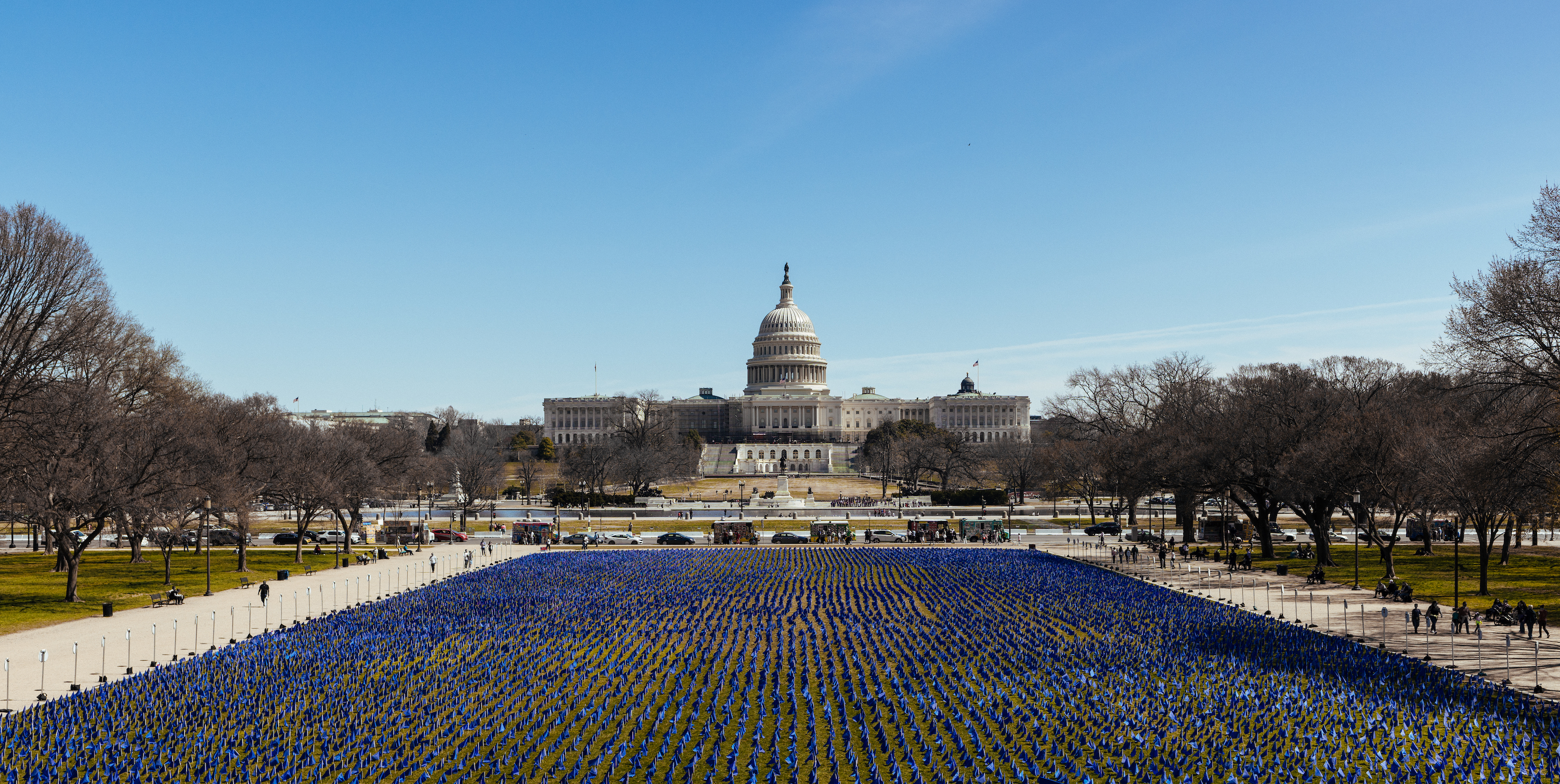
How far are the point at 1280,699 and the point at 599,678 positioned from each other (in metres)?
14.3

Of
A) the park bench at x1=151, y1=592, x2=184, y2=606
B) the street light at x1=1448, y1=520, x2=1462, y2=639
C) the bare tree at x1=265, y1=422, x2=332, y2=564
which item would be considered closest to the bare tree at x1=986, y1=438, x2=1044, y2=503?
the street light at x1=1448, y1=520, x2=1462, y2=639

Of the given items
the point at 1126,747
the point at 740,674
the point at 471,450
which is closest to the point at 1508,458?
the point at 1126,747

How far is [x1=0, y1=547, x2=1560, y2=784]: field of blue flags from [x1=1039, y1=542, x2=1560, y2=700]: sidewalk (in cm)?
160

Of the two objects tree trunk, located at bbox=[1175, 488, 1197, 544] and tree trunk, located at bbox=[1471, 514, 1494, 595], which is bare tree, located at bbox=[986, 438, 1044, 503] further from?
tree trunk, located at bbox=[1471, 514, 1494, 595]

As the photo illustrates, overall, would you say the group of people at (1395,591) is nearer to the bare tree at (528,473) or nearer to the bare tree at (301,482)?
the bare tree at (301,482)

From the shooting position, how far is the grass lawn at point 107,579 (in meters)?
39.1

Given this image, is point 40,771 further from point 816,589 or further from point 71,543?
point 816,589

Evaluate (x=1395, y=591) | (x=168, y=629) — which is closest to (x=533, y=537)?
(x=168, y=629)

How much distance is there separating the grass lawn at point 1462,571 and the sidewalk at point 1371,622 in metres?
2.09

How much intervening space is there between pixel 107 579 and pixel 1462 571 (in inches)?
2155

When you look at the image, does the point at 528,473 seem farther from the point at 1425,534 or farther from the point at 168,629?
the point at 168,629

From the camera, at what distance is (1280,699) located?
2469 centimetres

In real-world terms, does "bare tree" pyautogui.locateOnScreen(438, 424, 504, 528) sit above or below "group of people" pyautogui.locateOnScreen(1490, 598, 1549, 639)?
above

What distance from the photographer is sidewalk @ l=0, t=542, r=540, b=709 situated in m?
27.7
